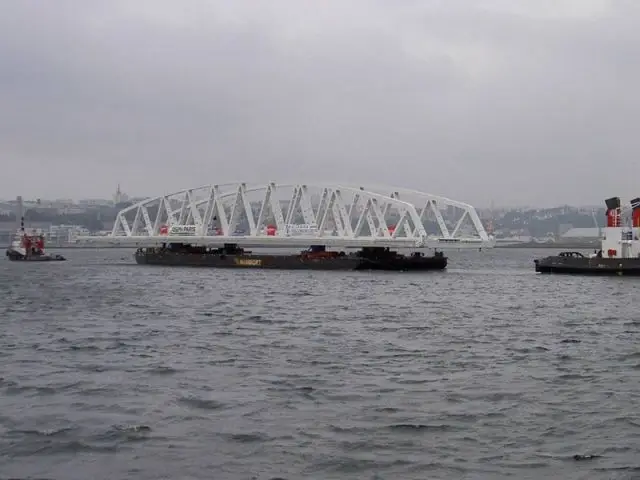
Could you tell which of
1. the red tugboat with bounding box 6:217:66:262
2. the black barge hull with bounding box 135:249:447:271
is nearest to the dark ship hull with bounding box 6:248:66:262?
the red tugboat with bounding box 6:217:66:262

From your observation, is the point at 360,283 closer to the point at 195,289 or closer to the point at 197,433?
the point at 195,289

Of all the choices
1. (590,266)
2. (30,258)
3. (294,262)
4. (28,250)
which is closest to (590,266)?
(590,266)

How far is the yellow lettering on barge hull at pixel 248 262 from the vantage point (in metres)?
110

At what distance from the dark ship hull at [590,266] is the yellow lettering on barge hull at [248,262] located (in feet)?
114

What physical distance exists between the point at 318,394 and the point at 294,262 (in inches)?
3369

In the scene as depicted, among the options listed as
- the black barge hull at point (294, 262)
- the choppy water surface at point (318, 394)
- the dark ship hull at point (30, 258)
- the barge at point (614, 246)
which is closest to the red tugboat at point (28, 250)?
the dark ship hull at point (30, 258)

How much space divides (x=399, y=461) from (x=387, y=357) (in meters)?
12.3

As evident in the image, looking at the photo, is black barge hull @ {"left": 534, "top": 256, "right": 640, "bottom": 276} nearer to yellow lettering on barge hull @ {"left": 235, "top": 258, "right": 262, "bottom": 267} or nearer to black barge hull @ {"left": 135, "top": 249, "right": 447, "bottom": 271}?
black barge hull @ {"left": 135, "top": 249, "right": 447, "bottom": 271}

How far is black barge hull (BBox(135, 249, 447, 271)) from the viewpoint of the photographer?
337 feet

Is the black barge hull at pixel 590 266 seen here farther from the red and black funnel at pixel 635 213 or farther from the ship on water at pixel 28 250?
the ship on water at pixel 28 250

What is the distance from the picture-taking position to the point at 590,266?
8319 cm

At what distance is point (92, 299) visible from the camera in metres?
54.4

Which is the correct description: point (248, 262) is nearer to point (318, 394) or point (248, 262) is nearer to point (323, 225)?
point (323, 225)

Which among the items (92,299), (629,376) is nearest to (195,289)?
(92,299)
